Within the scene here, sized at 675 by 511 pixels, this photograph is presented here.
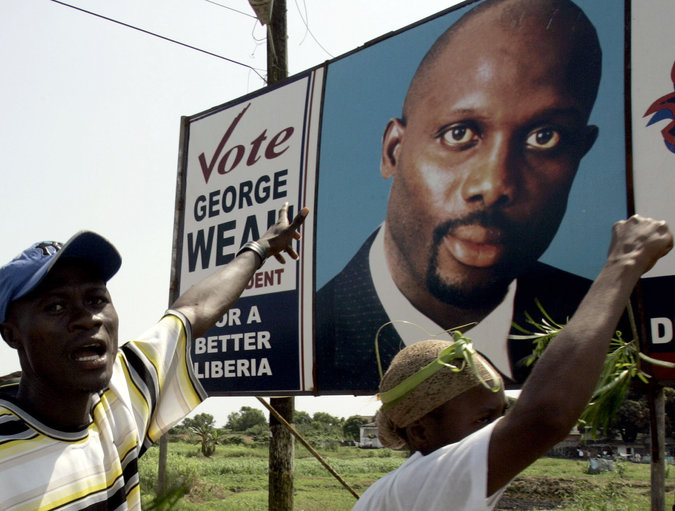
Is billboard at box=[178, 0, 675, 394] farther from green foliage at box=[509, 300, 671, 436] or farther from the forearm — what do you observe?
the forearm

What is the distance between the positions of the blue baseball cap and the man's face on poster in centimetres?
286

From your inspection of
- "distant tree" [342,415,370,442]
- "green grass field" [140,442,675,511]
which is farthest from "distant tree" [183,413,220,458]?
"distant tree" [342,415,370,442]

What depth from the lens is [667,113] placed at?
367cm

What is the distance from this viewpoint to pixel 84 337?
5.74 ft

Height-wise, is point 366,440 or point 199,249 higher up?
point 199,249

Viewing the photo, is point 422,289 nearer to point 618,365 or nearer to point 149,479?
point 618,365

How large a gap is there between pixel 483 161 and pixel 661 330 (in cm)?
150

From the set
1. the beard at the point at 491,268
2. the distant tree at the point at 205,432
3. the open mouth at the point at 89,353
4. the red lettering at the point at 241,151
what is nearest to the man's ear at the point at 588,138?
the beard at the point at 491,268

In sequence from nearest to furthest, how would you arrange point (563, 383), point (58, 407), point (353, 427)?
point (563, 383), point (58, 407), point (353, 427)

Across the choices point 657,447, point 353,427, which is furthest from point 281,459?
point 353,427

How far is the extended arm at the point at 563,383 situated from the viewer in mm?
1221

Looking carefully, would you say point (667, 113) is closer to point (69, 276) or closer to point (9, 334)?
point (69, 276)

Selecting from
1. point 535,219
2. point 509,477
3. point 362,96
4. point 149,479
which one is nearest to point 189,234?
point 362,96

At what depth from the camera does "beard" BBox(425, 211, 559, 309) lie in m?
4.14
